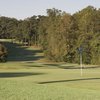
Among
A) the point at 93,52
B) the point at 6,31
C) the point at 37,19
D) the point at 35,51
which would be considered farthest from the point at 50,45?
the point at 6,31

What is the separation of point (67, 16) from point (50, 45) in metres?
8.23

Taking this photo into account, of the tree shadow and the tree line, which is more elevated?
the tree line

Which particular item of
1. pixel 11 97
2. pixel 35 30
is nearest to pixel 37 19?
pixel 35 30

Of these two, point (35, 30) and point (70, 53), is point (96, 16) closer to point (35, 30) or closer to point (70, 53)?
point (70, 53)

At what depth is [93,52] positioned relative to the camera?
272 feet

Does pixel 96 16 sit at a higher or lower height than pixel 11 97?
higher

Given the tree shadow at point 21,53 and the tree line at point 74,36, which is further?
the tree shadow at point 21,53

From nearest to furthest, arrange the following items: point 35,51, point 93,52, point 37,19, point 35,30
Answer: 1. point 93,52
2. point 35,51
3. point 35,30
4. point 37,19

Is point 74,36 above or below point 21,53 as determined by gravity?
above

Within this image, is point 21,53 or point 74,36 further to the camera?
point 21,53

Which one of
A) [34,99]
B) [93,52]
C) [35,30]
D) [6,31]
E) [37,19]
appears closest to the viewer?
[34,99]

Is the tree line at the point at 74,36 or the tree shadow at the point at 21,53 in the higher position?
the tree line at the point at 74,36

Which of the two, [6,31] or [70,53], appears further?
[6,31]

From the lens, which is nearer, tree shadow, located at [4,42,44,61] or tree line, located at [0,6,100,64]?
tree line, located at [0,6,100,64]
